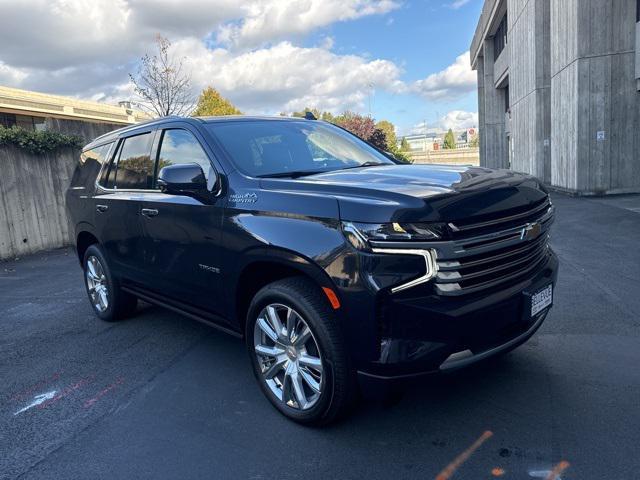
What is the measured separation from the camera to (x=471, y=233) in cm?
273

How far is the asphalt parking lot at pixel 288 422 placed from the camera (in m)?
2.79

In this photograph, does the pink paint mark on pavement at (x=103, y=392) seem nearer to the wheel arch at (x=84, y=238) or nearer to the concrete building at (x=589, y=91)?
the wheel arch at (x=84, y=238)

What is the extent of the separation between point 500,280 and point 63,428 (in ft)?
9.47

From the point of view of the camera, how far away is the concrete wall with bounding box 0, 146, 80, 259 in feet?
34.8

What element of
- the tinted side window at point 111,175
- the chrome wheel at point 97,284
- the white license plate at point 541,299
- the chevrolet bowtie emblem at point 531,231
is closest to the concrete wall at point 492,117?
the chrome wheel at point 97,284

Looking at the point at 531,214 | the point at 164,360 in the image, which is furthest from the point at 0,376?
the point at 531,214

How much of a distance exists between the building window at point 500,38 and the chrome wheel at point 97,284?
29.2m

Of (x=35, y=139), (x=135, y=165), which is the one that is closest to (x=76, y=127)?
(x=35, y=139)

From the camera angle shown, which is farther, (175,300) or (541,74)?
(541,74)

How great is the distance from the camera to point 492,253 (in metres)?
2.84

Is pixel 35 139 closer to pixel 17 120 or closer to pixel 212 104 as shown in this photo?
pixel 17 120

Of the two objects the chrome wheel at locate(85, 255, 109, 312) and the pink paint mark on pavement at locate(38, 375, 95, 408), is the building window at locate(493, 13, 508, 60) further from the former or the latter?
the pink paint mark on pavement at locate(38, 375, 95, 408)

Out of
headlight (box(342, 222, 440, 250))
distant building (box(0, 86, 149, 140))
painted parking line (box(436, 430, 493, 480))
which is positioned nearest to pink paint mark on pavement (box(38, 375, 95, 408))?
headlight (box(342, 222, 440, 250))

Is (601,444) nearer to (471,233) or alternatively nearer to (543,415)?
(543,415)
